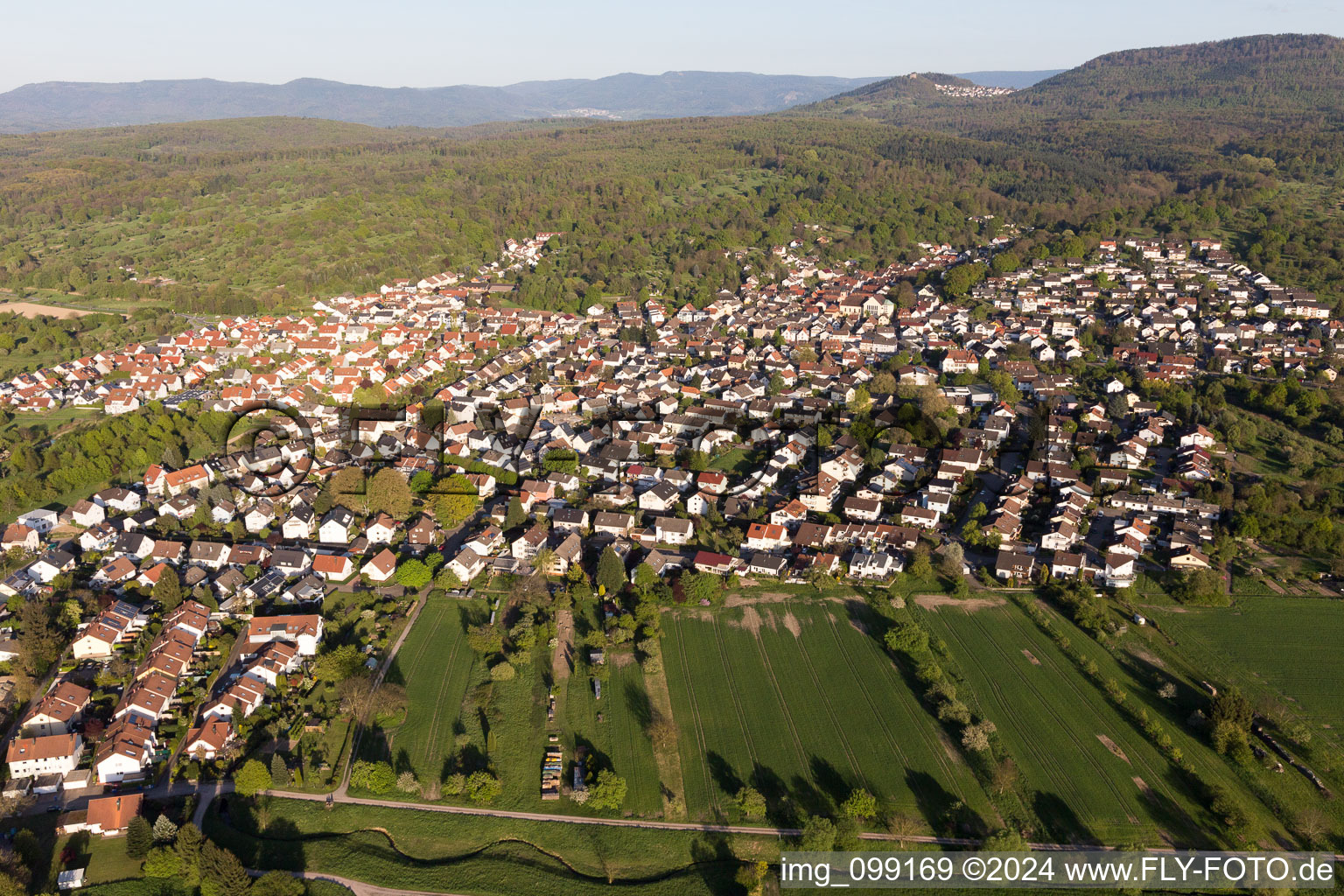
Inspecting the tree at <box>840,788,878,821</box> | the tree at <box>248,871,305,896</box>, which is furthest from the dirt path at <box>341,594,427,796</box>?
the tree at <box>840,788,878,821</box>

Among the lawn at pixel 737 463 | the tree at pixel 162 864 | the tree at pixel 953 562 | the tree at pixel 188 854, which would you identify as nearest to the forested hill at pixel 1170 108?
the lawn at pixel 737 463

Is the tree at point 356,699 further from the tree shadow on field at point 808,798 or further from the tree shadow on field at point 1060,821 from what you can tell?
the tree shadow on field at point 1060,821

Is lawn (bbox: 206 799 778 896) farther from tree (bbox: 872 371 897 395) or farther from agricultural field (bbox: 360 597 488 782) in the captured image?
tree (bbox: 872 371 897 395)

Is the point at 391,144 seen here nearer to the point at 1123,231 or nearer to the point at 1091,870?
the point at 1123,231

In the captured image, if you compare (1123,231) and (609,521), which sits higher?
(1123,231)

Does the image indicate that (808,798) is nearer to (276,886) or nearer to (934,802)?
(934,802)

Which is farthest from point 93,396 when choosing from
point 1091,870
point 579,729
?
point 1091,870

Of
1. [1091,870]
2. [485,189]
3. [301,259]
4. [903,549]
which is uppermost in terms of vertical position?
[485,189]

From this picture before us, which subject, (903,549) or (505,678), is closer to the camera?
(505,678)
